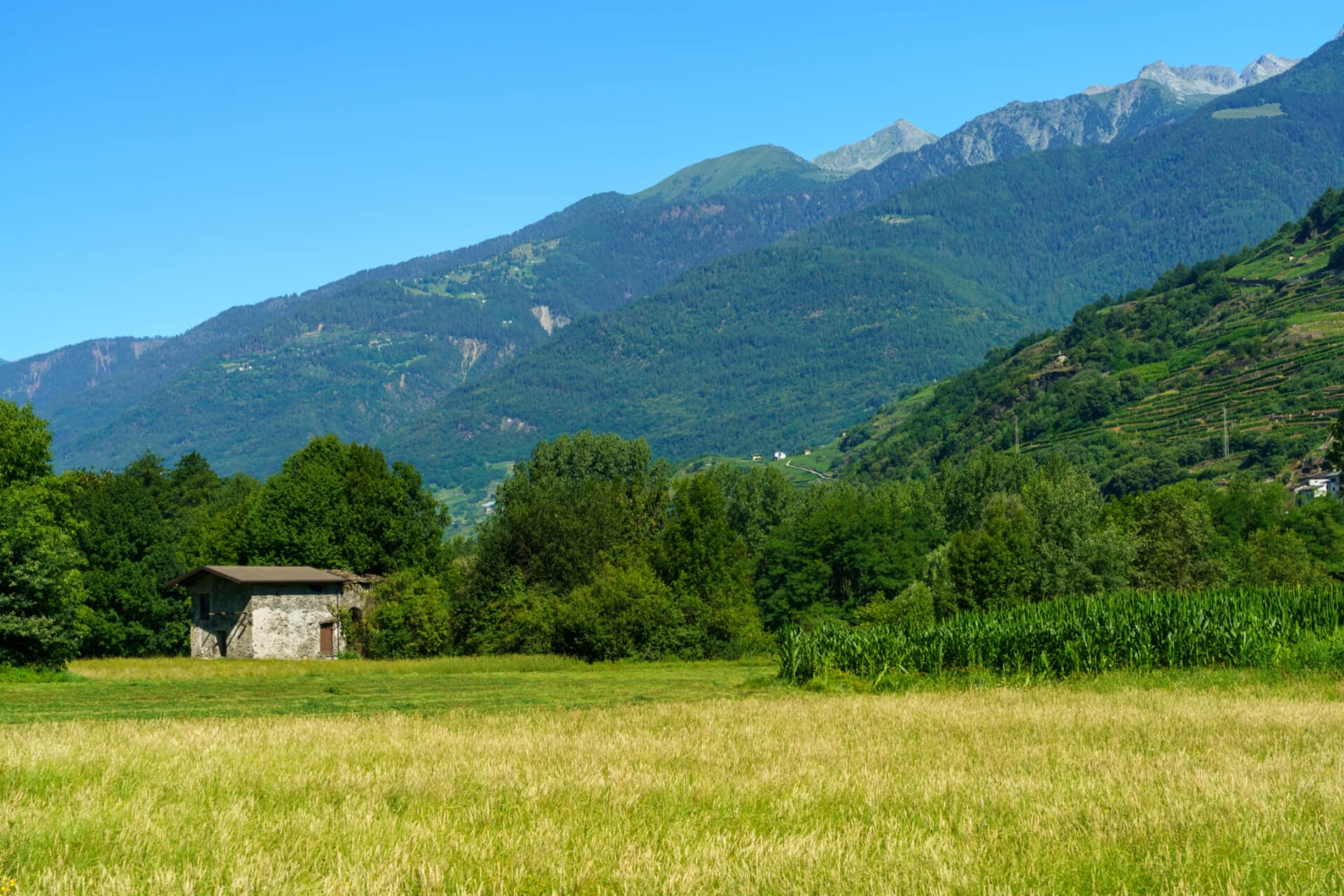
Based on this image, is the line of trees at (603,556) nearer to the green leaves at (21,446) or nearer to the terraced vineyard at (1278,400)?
the green leaves at (21,446)

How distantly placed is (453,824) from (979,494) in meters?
115

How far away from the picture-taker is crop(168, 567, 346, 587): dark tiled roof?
72.4 m

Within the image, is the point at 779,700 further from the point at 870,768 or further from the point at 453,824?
the point at 453,824

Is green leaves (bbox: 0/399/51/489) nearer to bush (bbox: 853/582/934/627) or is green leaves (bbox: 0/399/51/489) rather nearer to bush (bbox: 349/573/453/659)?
bush (bbox: 349/573/453/659)

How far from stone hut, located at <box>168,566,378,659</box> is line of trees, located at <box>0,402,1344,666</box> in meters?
2.29

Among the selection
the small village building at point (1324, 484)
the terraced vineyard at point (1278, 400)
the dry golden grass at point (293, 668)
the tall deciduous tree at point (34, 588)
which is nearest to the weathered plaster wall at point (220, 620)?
the dry golden grass at point (293, 668)

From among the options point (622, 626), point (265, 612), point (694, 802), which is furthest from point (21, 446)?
point (694, 802)

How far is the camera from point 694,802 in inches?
555

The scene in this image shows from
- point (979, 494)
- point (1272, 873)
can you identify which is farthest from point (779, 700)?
point (979, 494)

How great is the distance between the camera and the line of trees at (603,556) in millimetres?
69938

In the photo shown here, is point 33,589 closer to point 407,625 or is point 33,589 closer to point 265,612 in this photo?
point 265,612

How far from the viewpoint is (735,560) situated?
8856 centimetres

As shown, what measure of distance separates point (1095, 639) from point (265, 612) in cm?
5256

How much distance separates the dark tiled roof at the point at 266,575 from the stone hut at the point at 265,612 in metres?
0.04
